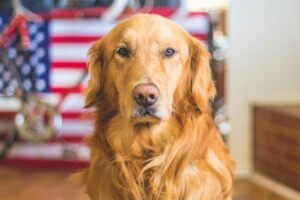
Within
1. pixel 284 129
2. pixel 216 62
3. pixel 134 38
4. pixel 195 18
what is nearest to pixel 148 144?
pixel 134 38

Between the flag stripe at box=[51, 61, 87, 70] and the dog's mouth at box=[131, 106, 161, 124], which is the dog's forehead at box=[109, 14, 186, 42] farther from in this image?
the flag stripe at box=[51, 61, 87, 70]

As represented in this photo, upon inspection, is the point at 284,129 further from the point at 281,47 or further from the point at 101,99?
the point at 101,99

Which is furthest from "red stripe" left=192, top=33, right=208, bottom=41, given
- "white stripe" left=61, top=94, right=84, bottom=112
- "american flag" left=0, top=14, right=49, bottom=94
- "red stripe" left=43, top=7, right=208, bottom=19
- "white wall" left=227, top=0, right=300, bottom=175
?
"american flag" left=0, top=14, right=49, bottom=94

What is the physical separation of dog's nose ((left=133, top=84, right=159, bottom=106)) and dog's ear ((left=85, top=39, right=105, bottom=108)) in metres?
0.24

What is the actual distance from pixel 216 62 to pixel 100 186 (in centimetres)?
181

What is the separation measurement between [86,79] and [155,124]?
1.93 metres

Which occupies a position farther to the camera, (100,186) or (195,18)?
(195,18)

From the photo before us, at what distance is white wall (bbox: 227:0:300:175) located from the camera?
3051 millimetres

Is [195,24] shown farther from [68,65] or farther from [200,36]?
[68,65]

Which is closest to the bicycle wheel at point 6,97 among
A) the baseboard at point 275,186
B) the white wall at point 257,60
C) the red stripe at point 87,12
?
the red stripe at point 87,12

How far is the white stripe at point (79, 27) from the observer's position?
3322 millimetres

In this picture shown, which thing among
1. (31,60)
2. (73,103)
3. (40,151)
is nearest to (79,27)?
(31,60)

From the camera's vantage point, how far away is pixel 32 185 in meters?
3.02

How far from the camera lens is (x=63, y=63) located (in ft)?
11.1
